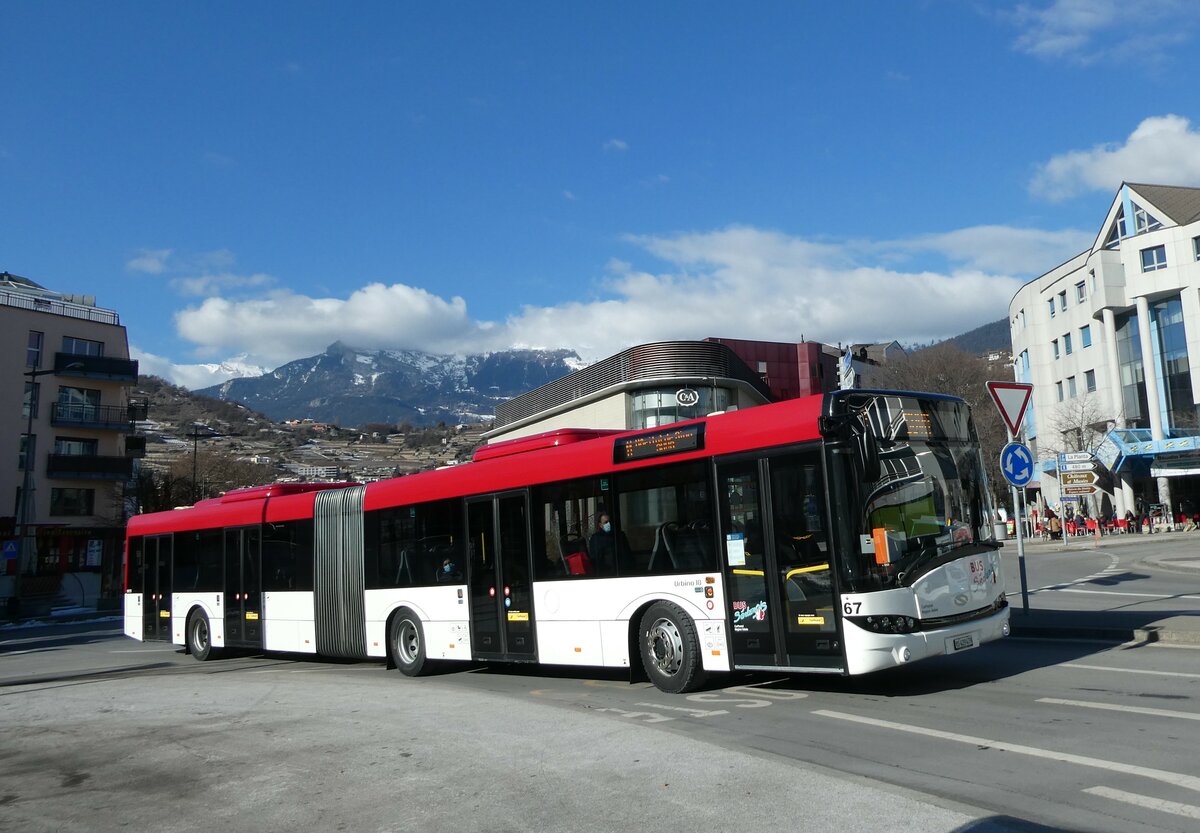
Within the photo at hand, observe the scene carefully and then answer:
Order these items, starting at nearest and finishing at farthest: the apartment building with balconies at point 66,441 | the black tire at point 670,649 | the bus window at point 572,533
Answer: the black tire at point 670,649 → the bus window at point 572,533 → the apartment building with balconies at point 66,441

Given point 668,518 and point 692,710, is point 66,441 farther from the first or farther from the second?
point 692,710

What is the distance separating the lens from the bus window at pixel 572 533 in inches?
456

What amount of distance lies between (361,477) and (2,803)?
97.5 meters

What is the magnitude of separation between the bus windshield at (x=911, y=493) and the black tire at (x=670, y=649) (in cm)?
219

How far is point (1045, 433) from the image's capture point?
7200 centimetres

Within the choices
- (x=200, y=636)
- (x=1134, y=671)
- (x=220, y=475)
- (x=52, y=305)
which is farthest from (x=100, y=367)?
(x=1134, y=671)

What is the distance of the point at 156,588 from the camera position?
68.5 ft

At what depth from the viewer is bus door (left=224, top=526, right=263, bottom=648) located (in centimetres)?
1792

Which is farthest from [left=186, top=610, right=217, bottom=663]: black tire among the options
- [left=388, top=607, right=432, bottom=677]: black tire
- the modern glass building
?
the modern glass building

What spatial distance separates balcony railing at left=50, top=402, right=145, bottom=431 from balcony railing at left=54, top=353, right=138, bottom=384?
1.92m

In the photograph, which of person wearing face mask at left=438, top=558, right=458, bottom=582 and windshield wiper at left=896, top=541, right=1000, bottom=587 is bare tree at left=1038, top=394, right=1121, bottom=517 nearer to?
person wearing face mask at left=438, top=558, right=458, bottom=582

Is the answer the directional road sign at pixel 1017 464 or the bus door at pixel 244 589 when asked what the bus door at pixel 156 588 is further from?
the directional road sign at pixel 1017 464

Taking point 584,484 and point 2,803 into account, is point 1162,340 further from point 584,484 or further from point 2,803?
point 2,803

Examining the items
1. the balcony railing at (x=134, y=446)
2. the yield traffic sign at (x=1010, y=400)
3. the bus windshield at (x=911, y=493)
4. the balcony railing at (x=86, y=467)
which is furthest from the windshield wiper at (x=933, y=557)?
the balcony railing at (x=134, y=446)
